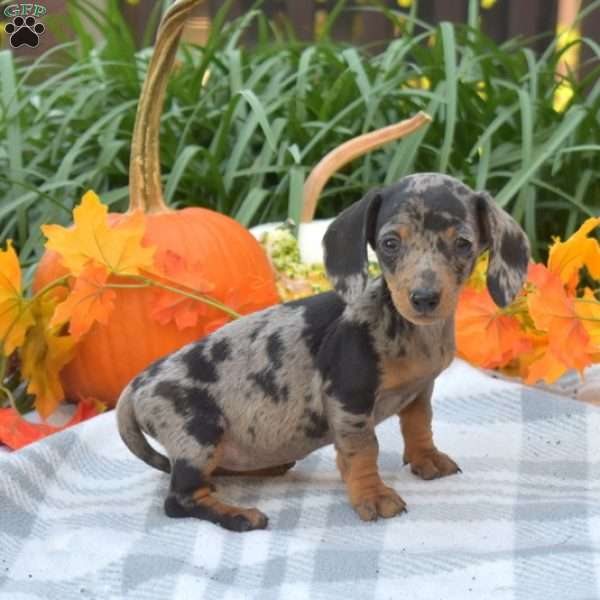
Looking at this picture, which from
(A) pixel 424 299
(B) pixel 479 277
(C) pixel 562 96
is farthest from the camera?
(C) pixel 562 96

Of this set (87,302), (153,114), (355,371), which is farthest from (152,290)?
(355,371)

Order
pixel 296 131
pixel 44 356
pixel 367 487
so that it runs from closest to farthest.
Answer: pixel 367 487
pixel 44 356
pixel 296 131

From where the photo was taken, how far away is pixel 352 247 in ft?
5.06

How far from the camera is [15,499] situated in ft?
5.74

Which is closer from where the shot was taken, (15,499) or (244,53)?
(15,499)

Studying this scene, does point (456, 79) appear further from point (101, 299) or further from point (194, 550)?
point (194, 550)

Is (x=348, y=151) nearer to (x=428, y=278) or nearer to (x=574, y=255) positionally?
(x=574, y=255)

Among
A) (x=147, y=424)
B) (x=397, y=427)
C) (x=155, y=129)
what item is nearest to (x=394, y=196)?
(x=147, y=424)

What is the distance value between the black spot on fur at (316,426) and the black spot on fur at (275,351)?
3.5 inches

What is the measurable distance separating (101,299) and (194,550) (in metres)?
0.67

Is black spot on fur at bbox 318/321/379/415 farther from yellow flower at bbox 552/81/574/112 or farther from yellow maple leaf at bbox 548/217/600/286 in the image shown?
yellow flower at bbox 552/81/574/112

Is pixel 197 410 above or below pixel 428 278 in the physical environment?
below

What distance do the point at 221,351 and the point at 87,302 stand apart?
1.59 ft

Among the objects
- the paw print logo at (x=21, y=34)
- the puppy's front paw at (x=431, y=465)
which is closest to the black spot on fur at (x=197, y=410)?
the puppy's front paw at (x=431, y=465)
